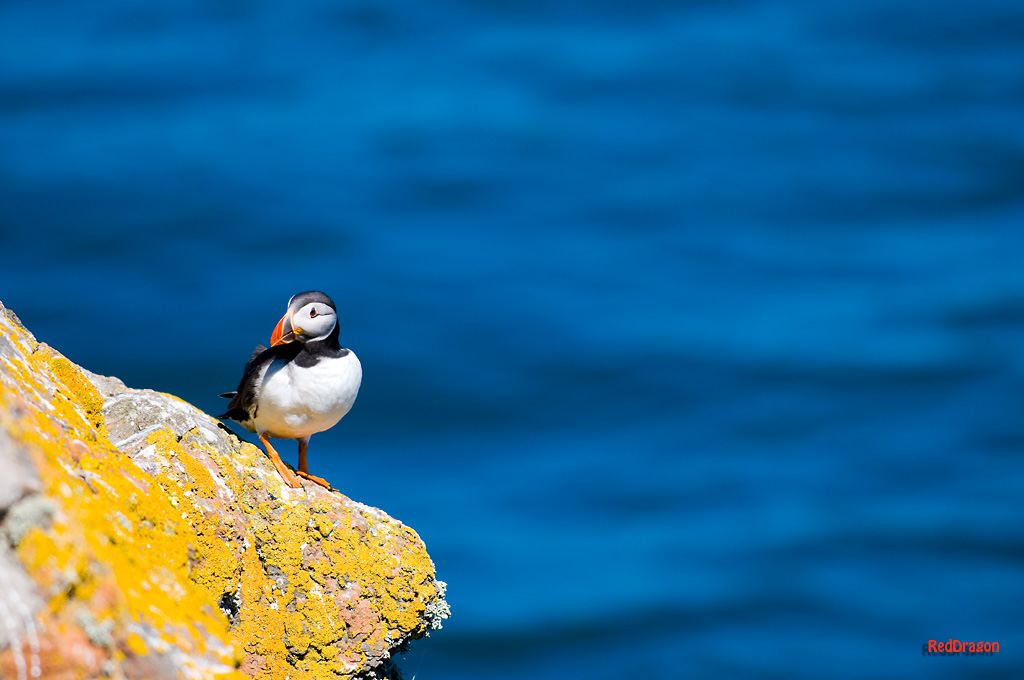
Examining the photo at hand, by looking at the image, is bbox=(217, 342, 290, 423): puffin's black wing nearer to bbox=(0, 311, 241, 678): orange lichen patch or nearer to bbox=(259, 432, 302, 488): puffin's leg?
bbox=(259, 432, 302, 488): puffin's leg

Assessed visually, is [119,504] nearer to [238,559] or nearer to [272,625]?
[238,559]

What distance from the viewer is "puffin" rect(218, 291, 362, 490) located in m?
6.88

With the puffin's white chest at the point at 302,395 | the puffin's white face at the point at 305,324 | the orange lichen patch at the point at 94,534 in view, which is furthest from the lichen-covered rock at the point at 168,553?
the puffin's white face at the point at 305,324

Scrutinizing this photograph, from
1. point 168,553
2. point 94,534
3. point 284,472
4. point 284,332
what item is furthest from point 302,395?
point 94,534

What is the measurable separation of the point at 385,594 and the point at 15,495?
299cm

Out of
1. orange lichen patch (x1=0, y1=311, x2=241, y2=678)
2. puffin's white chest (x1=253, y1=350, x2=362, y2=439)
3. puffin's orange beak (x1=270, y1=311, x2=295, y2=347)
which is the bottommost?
orange lichen patch (x1=0, y1=311, x2=241, y2=678)

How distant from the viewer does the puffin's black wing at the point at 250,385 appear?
278 inches

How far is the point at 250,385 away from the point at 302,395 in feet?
1.49

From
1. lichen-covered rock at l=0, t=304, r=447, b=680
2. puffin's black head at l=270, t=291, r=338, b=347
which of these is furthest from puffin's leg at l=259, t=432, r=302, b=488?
puffin's black head at l=270, t=291, r=338, b=347

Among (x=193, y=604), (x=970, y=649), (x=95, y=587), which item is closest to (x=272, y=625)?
(x=193, y=604)

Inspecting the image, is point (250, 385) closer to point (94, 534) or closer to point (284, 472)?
point (284, 472)

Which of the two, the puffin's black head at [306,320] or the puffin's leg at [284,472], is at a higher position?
the puffin's black head at [306,320]

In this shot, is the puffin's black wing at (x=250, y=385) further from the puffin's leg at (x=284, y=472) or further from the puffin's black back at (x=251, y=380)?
the puffin's leg at (x=284, y=472)

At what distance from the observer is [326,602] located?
5.71 metres
